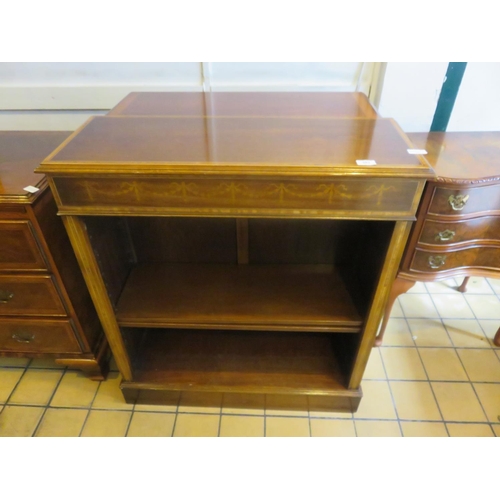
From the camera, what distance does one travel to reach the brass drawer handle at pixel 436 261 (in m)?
1.07

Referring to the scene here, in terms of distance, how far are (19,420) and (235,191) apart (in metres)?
1.14

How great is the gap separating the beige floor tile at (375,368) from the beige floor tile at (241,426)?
0.44m

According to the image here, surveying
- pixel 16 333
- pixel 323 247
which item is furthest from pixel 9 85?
pixel 323 247

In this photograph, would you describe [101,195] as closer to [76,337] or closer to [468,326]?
[76,337]

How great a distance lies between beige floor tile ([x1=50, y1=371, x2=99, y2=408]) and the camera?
4.08 feet

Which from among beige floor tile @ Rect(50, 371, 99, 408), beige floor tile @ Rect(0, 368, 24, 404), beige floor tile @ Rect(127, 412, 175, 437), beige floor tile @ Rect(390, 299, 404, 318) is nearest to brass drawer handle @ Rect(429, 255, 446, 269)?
beige floor tile @ Rect(390, 299, 404, 318)

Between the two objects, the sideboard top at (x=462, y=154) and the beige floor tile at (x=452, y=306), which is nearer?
the sideboard top at (x=462, y=154)

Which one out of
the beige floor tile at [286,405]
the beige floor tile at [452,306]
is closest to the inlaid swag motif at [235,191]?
the beige floor tile at [286,405]

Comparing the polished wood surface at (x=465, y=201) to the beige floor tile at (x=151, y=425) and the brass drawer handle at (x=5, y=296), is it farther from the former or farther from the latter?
the brass drawer handle at (x=5, y=296)

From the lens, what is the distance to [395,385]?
1.29 meters

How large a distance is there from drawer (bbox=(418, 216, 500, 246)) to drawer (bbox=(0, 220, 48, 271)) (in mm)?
1068

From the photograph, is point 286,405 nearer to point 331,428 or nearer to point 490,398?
point 331,428

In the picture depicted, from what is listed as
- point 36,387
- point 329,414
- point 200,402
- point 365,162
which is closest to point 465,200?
point 365,162

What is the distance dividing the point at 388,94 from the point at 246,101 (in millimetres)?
520
